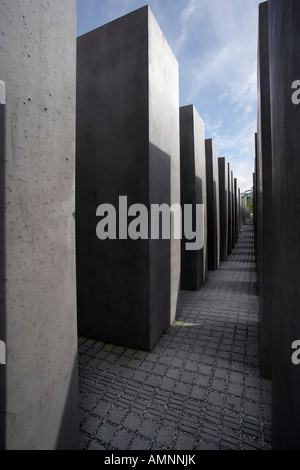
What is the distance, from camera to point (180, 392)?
3.23 meters

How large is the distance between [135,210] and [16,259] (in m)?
2.68

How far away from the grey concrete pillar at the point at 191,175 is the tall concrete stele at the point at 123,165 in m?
2.63

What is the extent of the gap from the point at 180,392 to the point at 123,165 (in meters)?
3.56

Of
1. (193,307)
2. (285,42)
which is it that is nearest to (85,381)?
(193,307)

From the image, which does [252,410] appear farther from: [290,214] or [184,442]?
[290,214]

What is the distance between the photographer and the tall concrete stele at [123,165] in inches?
163

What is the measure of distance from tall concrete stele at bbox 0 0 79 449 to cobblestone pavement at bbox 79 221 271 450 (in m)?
0.65

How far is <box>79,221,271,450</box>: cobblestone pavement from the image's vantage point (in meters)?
2.54

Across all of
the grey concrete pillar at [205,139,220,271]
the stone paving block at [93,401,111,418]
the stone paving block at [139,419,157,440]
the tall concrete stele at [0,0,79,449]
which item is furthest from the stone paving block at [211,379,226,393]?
the grey concrete pillar at [205,139,220,271]

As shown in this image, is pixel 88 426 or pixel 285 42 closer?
pixel 285 42

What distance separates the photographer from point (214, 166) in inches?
429

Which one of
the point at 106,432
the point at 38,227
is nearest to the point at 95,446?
the point at 106,432

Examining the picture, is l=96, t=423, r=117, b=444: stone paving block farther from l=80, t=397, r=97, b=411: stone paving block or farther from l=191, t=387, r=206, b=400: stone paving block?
l=191, t=387, r=206, b=400: stone paving block
